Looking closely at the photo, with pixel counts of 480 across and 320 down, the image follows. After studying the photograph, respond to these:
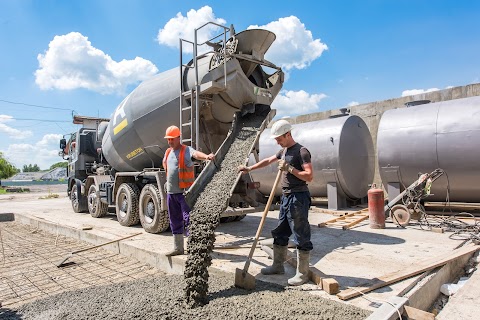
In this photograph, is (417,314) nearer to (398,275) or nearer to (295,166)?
(398,275)

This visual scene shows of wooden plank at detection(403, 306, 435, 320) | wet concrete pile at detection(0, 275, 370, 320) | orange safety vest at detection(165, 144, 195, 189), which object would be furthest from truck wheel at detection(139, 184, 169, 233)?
wooden plank at detection(403, 306, 435, 320)

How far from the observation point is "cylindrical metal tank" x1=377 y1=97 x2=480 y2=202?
7719 mm

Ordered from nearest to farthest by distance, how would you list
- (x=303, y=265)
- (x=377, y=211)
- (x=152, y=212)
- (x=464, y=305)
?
(x=464, y=305) < (x=303, y=265) < (x=377, y=211) < (x=152, y=212)

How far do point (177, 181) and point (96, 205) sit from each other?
610 centimetres

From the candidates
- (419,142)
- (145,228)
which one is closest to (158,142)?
(145,228)

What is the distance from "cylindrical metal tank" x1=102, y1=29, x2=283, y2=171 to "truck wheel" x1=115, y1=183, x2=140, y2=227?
1.83 ft

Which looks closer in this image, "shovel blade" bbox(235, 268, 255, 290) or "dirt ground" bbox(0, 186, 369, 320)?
"dirt ground" bbox(0, 186, 369, 320)

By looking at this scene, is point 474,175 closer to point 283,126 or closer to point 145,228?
point 283,126

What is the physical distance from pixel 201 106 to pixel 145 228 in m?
2.89

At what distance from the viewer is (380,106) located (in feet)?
37.8

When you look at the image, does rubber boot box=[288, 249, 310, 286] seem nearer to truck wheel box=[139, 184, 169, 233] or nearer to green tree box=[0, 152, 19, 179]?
truck wheel box=[139, 184, 169, 233]

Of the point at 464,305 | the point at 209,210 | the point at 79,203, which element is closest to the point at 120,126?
the point at 209,210

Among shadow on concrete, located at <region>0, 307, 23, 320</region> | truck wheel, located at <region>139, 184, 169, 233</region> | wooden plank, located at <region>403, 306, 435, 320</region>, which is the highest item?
truck wheel, located at <region>139, 184, 169, 233</region>

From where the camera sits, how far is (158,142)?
7039 mm
